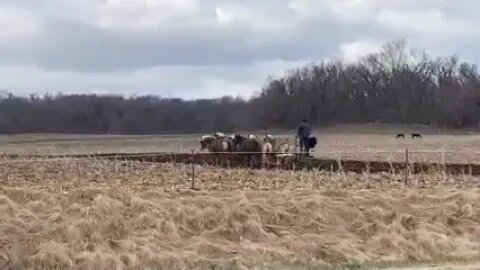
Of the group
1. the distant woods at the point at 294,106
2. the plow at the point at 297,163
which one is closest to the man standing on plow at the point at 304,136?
the plow at the point at 297,163

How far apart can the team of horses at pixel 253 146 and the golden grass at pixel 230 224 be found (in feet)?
34.9

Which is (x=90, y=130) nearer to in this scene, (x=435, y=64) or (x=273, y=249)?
(x=435, y=64)

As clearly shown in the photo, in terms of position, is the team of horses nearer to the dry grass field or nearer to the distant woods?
the dry grass field

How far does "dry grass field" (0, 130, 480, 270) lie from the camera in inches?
618

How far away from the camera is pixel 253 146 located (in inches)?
1500

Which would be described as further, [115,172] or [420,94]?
[420,94]

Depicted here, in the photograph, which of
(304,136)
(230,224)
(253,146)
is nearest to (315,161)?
(304,136)

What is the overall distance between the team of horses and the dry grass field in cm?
1060

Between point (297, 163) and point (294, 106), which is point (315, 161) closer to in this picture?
point (297, 163)

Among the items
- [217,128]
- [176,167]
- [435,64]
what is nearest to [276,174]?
[176,167]

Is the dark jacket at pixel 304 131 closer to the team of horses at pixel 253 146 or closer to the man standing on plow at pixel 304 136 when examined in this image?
the man standing on plow at pixel 304 136

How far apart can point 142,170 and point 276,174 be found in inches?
167

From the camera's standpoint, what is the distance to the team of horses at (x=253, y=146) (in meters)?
34.6

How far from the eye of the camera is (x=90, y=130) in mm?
126188
